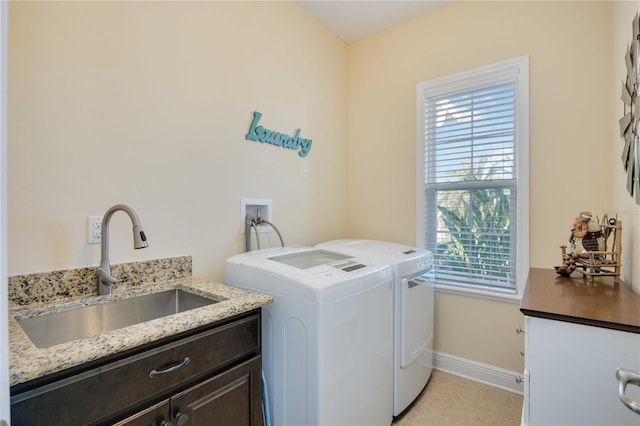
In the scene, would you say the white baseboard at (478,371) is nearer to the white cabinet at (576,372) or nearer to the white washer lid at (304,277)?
the white washer lid at (304,277)

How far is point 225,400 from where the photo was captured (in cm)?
124

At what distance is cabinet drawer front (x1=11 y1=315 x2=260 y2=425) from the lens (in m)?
0.82

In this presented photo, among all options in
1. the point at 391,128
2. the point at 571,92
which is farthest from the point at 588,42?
the point at 391,128

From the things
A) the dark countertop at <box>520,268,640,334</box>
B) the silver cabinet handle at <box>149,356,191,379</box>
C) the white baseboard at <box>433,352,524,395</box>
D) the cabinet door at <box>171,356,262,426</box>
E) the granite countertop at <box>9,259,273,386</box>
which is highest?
the dark countertop at <box>520,268,640,334</box>

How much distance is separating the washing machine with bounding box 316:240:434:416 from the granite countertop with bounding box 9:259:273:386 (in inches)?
33.9

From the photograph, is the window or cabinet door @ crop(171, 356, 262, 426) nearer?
cabinet door @ crop(171, 356, 262, 426)

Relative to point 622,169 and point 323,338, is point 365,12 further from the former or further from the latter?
point 323,338

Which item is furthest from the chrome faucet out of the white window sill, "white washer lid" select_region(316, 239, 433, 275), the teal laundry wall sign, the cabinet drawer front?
the white window sill

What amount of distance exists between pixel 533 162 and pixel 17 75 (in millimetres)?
2797

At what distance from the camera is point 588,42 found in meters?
1.99

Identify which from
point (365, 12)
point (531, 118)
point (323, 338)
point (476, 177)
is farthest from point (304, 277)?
point (365, 12)

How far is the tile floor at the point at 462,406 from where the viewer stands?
6.45 ft

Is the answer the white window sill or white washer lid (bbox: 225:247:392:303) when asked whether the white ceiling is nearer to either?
white washer lid (bbox: 225:247:392:303)

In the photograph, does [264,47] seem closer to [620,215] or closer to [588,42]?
[588,42]
